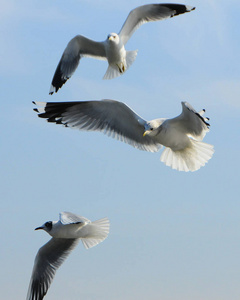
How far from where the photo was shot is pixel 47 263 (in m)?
4.93

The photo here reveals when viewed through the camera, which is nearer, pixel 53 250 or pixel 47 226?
pixel 47 226

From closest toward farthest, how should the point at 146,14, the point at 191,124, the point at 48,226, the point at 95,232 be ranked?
the point at 191,124, the point at 95,232, the point at 48,226, the point at 146,14

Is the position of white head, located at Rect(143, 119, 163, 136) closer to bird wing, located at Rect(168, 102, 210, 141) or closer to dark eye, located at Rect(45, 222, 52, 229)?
bird wing, located at Rect(168, 102, 210, 141)

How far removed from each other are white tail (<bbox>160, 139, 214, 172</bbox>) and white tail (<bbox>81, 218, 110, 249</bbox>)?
2.65 ft

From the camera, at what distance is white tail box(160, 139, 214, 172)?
4.20 meters

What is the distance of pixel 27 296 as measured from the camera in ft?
16.3

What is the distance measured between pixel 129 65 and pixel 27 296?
254 centimetres

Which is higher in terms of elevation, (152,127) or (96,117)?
(96,117)

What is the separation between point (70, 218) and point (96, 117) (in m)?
0.83

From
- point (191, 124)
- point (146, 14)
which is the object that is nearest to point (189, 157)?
point (191, 124)

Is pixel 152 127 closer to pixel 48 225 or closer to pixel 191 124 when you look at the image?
pixel 191 124

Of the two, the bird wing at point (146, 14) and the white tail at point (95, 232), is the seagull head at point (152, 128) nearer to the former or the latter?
the white tail at point (95, 232)

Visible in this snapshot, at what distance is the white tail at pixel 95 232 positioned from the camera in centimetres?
464

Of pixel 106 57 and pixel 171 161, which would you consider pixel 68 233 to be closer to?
pixel 171 161
